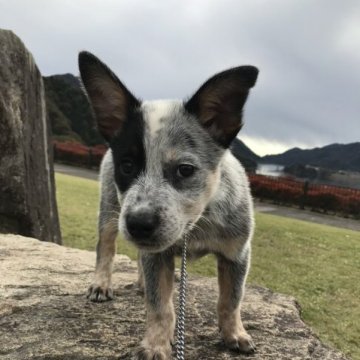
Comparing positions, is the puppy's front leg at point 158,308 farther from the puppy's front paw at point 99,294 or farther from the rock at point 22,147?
the rock at point 22,147

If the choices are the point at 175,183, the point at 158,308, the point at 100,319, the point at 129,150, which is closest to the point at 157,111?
the point at 129,150

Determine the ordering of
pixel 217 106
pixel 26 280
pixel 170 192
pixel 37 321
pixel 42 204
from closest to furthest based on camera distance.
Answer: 1. pixel 170 192
2. pixel 217 106
3. pixel 37 321
4. pixel 26 280
5. pixel 42 204

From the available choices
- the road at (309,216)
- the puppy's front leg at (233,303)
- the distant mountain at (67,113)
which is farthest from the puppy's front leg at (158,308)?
the distant mountain at (67,113)

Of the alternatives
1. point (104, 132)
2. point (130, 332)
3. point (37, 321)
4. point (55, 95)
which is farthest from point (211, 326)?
point (55, 95)

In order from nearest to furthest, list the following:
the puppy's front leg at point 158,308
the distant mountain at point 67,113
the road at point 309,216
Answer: the puppy's front leg at point 158,308 → the road at point 309,216 → the distant mountain at point 67,113

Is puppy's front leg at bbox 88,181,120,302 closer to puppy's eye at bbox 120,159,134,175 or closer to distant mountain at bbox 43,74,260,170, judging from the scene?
puppy's eye at bbox 120,159,134,175

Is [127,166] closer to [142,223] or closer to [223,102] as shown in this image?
[142,223]

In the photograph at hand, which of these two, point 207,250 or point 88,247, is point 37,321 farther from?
point 88,247
